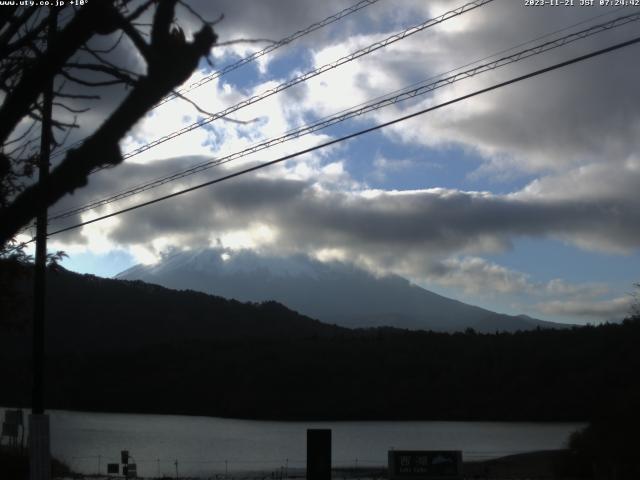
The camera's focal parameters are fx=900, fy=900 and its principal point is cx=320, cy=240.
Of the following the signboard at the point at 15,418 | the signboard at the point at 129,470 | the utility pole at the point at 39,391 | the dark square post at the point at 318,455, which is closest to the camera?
the utility pole at the point at 39,391

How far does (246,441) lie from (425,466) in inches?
2119

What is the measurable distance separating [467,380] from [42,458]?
3494 inches

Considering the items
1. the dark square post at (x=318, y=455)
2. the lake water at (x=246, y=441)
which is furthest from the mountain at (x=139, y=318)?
the dark square post at (x=318, y=455)

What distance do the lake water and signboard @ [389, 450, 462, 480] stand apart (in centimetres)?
2533

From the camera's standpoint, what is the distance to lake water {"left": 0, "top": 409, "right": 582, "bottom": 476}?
52.0 meters

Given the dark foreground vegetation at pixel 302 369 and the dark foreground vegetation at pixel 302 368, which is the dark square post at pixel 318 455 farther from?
the dark foreground vegetation at pixel 302 369

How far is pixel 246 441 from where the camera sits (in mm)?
70625

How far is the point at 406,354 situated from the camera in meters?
108

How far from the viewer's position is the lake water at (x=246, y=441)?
52.0 meters

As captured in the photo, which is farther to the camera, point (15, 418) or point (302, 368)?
→ point (302, 368)

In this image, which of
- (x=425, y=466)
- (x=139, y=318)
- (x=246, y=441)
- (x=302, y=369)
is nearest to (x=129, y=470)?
(x=425, y=466)

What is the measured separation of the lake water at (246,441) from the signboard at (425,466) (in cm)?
2533

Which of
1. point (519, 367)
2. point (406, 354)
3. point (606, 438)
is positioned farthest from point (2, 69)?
point (406, 354)

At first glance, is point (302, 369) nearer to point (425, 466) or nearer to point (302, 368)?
point (302, 368)
